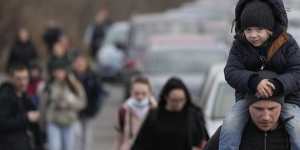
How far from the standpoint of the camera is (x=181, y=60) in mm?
18328

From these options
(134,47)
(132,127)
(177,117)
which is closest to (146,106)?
(132,127)

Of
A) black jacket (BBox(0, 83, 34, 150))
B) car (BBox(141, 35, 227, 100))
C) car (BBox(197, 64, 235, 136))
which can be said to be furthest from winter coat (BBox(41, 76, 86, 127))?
car (BBox(141, 35, 227, 100))

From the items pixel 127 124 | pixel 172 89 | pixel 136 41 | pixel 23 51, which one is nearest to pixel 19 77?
pixel 127 124

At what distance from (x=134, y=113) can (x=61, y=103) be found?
3.15 metres

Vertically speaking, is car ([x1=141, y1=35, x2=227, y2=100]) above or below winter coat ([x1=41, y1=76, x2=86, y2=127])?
below

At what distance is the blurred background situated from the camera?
639 inches

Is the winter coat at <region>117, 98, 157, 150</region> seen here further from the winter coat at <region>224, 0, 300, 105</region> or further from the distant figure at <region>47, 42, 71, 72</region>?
the winter coat at <region>224, 0, 300, 105</region>

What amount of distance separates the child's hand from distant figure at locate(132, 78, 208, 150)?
391 centimetres

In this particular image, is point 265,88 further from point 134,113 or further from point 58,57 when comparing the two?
point 58,57

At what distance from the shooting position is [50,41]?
921 inches

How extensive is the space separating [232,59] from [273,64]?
0.20m

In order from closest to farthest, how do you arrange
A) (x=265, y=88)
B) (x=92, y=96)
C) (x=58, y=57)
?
(x=265, y=88)
(x=92, y=96)
(x=58, y=57)

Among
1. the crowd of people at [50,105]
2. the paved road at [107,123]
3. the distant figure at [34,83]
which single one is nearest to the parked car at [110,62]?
the paved road at [107,123]

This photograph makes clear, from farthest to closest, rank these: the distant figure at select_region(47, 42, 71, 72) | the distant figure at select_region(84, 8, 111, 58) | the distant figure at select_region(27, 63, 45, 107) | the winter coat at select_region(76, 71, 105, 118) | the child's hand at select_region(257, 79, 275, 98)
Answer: the distant figure at select_region(84, 8, 111, 58)
the distant figure at select_region(27, 63, 45, 107)
the winter coat at select_region(76, 71, 105, 118)
the distant figure at select_region(47, 42, 71, 72)
the child's hand at select_region(257, 79, 275, 98)
